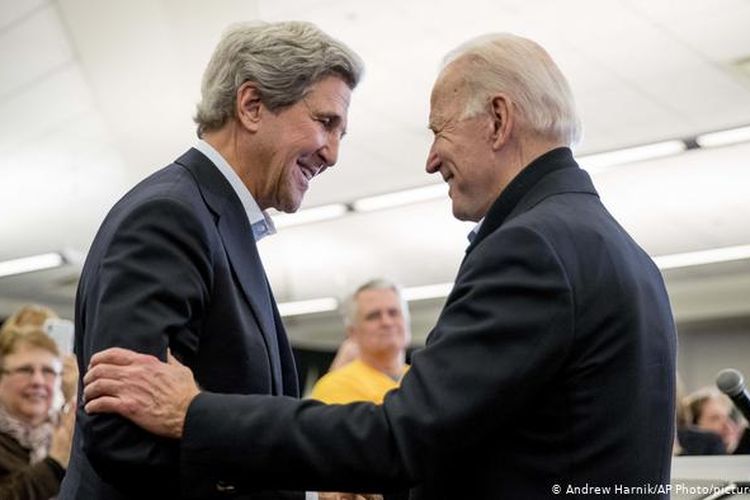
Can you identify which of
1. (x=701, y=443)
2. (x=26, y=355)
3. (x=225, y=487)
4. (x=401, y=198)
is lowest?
(x=701, y=443)

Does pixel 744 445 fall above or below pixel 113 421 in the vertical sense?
below

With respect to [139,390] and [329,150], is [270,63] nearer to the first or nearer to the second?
[329,150]

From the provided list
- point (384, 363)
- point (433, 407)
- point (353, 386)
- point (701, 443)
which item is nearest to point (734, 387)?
point (433, 407)

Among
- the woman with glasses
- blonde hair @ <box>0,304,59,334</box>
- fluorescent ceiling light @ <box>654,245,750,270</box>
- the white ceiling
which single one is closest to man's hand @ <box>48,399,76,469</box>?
the woman with glasses

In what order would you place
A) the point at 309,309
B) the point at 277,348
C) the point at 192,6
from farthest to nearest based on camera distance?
the point at 309,309 → the point at 192,6 → the point at 277,348

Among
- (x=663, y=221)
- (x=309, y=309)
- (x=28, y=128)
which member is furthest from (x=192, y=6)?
(x=309, y=309)

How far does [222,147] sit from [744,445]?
159 centimetres

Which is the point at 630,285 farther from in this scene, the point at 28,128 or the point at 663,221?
the point at 663,221

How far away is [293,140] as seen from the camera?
5.79ft

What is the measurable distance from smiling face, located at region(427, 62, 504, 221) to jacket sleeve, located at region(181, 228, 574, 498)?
0.24 metres

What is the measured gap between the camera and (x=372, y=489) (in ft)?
4.50

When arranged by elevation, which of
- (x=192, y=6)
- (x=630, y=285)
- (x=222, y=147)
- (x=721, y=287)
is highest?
(x=192, y=6)

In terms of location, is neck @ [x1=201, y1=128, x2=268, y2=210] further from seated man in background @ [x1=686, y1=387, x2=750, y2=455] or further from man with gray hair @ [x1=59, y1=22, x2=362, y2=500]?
seated man in background @ [x1=686, y1=387, x2=750, y2=455]

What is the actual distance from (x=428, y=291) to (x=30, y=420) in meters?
11.8
